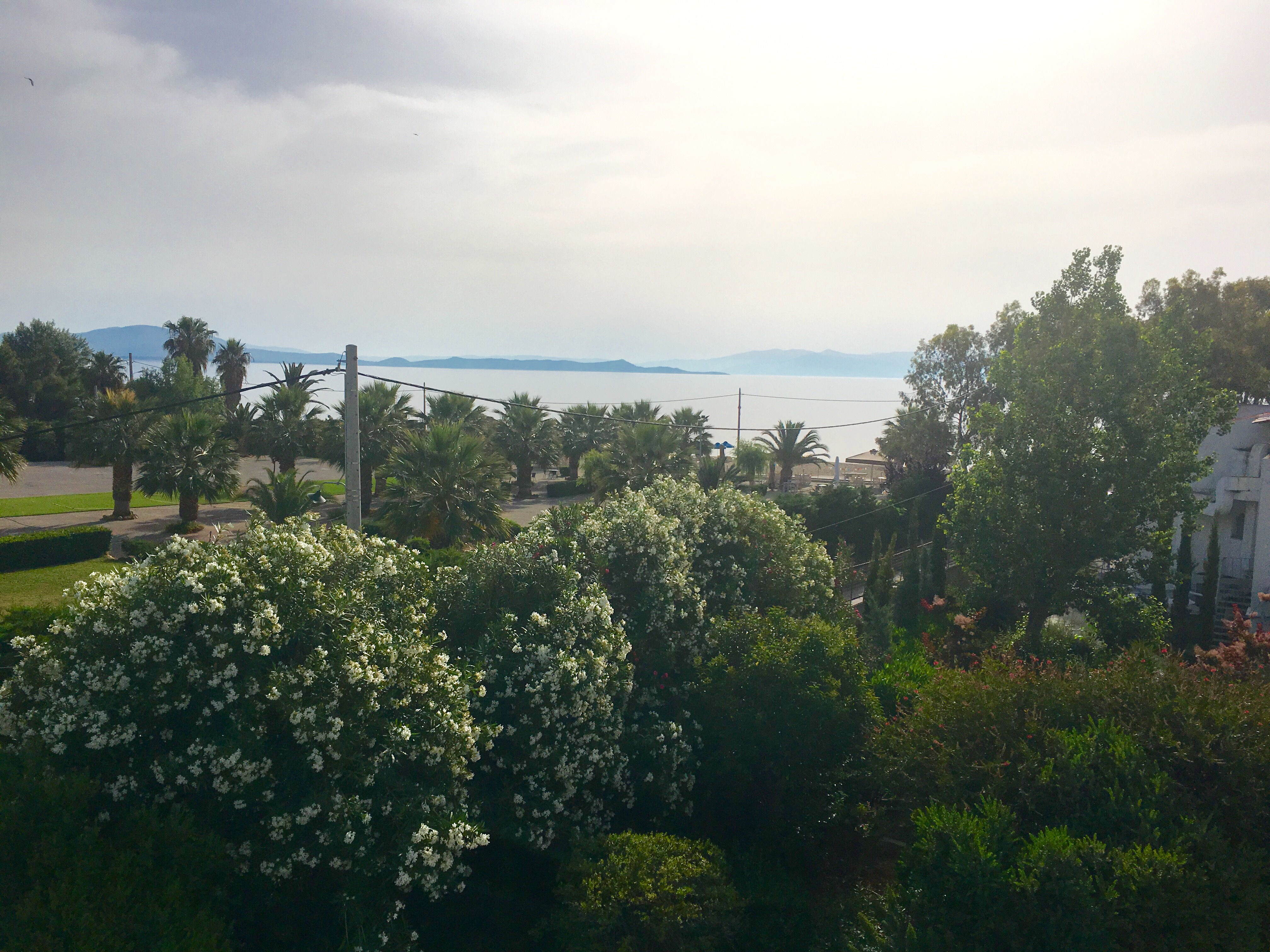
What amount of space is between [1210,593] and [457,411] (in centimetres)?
3056

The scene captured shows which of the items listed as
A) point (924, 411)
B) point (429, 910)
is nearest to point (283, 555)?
point (429, 910)

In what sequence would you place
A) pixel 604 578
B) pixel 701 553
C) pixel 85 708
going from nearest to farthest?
pixel 85 708 → pixel 604 578 → pixel 701 553

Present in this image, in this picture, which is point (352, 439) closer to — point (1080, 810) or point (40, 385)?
point (1080, 810)

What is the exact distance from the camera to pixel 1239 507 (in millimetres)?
25672

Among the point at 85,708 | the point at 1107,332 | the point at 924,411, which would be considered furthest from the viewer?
the point at 924,411

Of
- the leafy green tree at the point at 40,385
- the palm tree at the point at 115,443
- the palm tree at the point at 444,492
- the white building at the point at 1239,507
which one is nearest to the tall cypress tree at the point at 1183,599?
the white building at the point at 1239,507

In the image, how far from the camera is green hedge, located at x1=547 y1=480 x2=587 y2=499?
162ft

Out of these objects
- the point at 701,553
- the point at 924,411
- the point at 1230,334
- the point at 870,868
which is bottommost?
the point at 870,868

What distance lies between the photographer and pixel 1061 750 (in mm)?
8359

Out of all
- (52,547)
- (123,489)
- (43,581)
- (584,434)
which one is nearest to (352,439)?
(43,581)

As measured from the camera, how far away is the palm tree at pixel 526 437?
4384 cm

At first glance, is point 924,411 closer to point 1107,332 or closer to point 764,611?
point 1107,332

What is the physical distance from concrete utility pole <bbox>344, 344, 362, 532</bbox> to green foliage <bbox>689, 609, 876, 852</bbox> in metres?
6.65

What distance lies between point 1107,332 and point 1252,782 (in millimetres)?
10196
